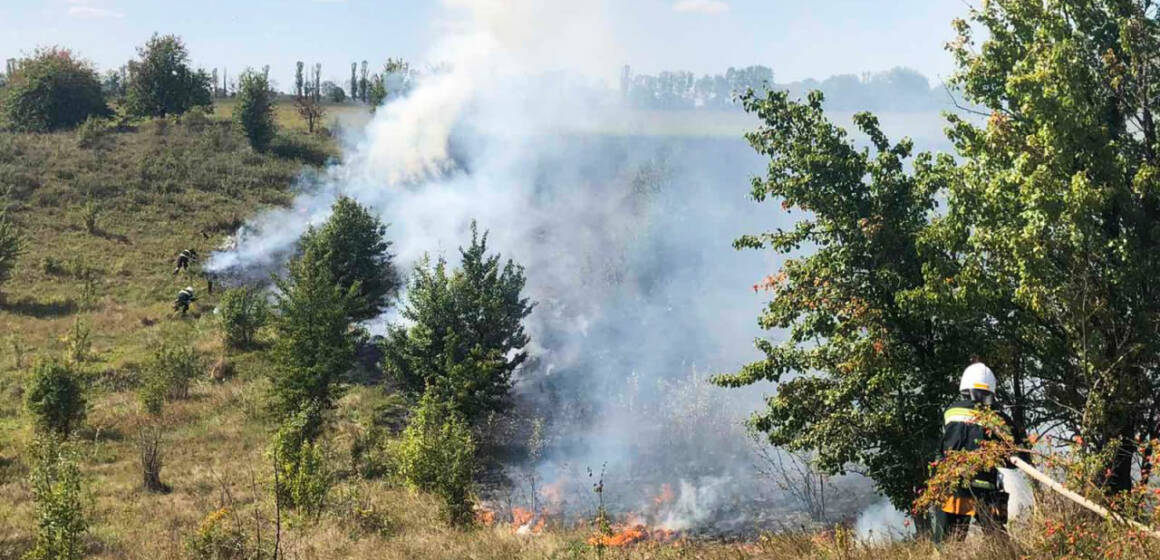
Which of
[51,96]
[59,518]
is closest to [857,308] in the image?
[59,518]

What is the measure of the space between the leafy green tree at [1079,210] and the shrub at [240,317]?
2402cm

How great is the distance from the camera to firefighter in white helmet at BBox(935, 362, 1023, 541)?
5855mm

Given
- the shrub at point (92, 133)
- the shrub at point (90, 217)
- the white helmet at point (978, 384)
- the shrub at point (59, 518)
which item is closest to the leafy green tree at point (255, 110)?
the shrub at point (92, 133)

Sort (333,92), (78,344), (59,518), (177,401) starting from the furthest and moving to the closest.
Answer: (333,92), (78,344), (177,401), (59,518)

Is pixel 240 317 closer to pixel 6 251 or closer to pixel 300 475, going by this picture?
pixel 6 251

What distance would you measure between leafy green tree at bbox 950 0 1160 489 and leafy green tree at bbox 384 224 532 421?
11964 millimetres

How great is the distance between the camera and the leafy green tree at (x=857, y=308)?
9.50 m

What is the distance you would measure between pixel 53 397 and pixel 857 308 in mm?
17454

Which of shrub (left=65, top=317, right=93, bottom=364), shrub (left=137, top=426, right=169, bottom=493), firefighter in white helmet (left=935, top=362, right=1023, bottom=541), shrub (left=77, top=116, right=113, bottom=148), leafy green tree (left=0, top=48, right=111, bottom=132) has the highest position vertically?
leafy green tree (left=0, top=48, right=111, bottom=132)

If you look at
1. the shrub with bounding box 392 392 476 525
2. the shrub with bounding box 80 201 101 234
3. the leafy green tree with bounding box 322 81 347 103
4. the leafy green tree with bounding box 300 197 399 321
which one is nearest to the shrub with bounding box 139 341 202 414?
the leafy green tree with bounding box 300 197 399 321

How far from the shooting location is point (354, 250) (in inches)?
1002

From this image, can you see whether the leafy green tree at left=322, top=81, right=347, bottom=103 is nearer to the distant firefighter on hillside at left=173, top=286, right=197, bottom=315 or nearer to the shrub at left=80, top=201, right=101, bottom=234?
the shrub at left=80, top=201, right=101, bottom=234

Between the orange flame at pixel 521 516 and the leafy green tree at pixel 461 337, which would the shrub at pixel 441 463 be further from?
the leafy green tree at pixel 461 337

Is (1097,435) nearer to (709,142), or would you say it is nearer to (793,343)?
(793,343)
